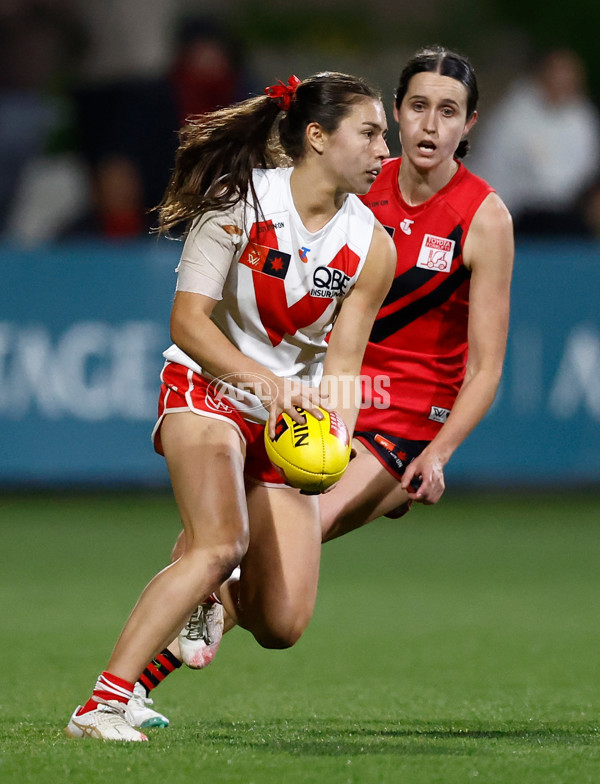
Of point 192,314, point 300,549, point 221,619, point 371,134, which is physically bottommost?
point 221,619

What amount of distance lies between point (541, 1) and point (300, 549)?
539 inches

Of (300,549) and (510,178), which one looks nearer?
(300,549)

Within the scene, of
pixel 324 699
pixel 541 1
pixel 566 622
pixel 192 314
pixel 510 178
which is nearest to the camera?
pixel 192 314

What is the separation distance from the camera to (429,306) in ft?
20.2

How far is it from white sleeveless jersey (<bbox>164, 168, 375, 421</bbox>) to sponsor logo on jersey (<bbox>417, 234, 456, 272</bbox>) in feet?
2.37

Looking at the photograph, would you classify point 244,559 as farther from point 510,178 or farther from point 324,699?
point 510,178

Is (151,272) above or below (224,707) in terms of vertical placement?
above

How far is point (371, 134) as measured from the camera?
5.16m

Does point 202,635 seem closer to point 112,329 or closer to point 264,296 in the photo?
point 264,296

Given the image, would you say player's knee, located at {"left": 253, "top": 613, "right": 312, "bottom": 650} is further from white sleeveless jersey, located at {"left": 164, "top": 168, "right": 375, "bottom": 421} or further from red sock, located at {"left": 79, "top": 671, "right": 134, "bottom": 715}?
red sock, located at {"left": 79, "top": 671, "right": 134, "bottom": 715}

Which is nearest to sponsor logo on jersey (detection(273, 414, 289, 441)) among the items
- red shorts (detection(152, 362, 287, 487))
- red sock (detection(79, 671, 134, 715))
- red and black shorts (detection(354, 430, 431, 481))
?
red shorts (detection(152, 362, 287, 487))

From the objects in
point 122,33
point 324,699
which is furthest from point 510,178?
point 324,699

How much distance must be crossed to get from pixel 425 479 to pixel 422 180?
136 centimetres

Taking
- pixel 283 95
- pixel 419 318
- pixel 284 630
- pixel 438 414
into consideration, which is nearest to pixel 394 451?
pixel 438 414
